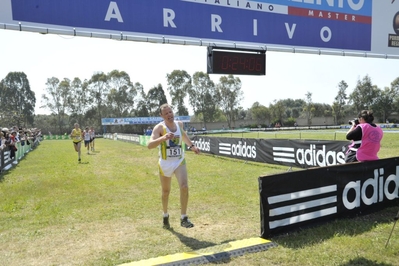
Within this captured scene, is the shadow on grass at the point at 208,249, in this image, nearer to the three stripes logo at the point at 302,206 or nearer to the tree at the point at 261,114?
the three stripes logo at the point at 302,206

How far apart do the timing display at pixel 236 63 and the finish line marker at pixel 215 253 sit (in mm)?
3992

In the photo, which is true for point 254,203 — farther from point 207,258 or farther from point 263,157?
point 263,157

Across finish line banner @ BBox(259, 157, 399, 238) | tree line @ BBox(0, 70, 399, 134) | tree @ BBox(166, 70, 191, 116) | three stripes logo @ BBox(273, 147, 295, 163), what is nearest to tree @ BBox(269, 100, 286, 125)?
tree line @ BBox(0, 70, 399, 134)

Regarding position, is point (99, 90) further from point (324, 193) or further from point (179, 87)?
point (324, 193)

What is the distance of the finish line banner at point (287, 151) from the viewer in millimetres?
10219

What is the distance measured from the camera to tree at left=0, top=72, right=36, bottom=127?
87.8m

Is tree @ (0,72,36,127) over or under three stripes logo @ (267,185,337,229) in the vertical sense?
over

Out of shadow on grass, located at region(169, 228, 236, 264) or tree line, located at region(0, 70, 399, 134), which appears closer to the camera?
shadow on grass, located at region(169, 228, 236, 264)

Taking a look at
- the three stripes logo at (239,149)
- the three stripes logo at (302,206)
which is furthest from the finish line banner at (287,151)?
the three stripes logo at (302,206)

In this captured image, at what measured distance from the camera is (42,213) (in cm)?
634

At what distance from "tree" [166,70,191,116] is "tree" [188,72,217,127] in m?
2.47

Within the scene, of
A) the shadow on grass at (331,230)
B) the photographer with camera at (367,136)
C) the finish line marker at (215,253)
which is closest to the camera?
the finish line marker at (215,253)

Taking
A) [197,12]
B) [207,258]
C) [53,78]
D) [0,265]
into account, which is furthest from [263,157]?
[53,78]

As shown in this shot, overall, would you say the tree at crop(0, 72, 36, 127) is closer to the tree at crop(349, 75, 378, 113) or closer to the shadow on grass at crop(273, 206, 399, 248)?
the tree at crop(349, 75, 378, 113)
